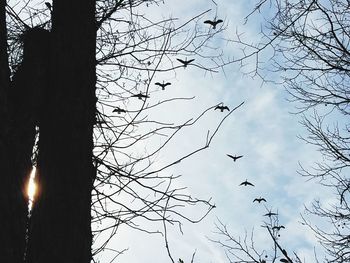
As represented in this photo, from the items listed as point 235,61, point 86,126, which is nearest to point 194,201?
point 86,126

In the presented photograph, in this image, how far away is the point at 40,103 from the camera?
221 cm

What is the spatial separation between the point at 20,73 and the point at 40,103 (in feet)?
1.03

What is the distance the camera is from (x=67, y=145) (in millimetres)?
1952

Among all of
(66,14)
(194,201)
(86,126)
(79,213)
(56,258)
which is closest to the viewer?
(56,258)

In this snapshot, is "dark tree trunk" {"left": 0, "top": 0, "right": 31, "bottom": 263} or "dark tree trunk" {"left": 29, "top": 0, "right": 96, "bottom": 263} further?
"dark tree trunk" {"left": 29, "top": 0, "right": 96, "bottom": 263}

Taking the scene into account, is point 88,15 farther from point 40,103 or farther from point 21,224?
point 21,224

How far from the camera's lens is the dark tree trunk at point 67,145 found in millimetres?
1762

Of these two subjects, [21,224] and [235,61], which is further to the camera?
[235,61]

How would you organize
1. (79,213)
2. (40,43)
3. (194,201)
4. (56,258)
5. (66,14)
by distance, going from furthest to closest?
(194,201) < (40,43) < (66,14) < (79,213) < (56,258)

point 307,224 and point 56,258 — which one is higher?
point 307,224

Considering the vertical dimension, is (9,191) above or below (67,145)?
below

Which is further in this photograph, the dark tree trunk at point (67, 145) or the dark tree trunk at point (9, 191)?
the dark tree trunk at point (67, 145)

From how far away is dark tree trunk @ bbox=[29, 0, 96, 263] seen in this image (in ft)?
5.78

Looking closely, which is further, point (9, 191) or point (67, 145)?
point (67, 145)
